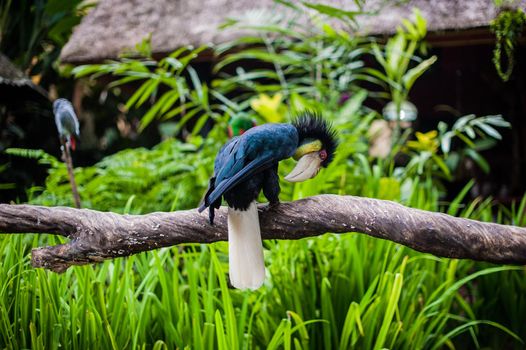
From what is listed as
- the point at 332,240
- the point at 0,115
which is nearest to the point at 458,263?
the point at 332,240

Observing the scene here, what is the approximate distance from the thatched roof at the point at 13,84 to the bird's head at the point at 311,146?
1.54 meters

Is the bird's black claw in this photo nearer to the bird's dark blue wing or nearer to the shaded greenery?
the bird's dark blue wing

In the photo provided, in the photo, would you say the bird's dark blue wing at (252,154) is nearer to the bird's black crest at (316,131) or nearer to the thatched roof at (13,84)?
the bird's black crest at (316,131)

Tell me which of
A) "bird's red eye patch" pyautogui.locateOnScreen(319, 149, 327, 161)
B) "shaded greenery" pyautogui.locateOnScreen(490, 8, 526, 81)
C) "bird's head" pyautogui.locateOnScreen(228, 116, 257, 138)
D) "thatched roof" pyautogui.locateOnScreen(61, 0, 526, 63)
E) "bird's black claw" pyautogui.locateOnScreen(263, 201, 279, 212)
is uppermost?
"thatched roof" pyautogui.locateOnScreen(61, 0, 526, 63)

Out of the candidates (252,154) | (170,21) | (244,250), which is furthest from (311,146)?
(170,21)

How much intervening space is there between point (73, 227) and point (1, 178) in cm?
125

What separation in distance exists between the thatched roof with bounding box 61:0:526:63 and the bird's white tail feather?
169 centimetres

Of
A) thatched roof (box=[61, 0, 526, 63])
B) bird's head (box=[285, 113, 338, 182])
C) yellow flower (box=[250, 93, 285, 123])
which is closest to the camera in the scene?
bird's head (box=[285, 113, 338, 182])

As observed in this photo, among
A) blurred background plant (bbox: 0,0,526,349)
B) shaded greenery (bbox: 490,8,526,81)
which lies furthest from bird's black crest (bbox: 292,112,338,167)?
shaded greenery (bbox: 490,8,526,81)

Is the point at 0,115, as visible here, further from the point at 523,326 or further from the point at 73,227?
the point at 523,326

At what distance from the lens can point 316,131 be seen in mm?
1112

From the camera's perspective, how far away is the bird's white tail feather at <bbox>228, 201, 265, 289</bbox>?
1037 millimetres

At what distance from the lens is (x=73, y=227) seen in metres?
1.15

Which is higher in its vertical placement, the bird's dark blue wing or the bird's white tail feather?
the bird's dark blue wing
